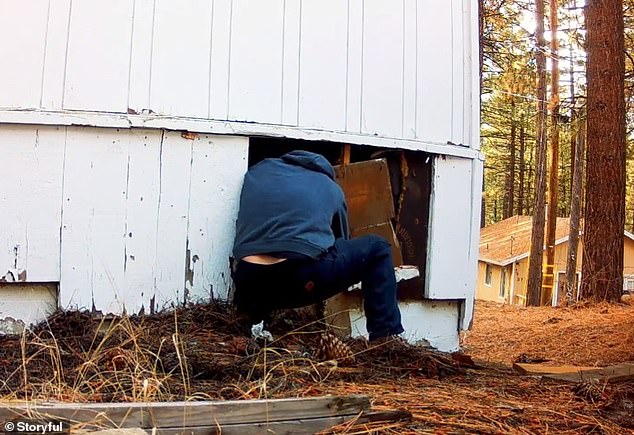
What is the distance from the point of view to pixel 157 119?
14.4 ft

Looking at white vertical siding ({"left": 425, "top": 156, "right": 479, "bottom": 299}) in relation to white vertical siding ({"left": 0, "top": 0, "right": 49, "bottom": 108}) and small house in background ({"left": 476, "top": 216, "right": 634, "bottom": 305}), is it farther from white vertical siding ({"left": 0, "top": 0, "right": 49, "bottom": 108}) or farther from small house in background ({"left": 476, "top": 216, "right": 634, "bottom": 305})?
small house in background ({"left": 476, "top": 216, "right": 634, "bottom": 305})

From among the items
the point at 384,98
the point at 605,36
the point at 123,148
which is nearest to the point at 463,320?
the point at 384,98

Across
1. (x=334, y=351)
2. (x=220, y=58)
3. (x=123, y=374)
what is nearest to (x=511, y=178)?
(x=220, y=58)

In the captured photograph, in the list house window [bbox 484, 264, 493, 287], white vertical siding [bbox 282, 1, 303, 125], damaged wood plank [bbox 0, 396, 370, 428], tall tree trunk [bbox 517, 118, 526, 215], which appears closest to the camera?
damaged wood plank [bbox 0, 396, 370, 428]

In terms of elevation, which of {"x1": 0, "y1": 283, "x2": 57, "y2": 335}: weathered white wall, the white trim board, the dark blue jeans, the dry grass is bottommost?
the dry grass

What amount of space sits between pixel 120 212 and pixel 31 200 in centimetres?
46

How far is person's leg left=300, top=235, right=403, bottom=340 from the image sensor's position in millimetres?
4039

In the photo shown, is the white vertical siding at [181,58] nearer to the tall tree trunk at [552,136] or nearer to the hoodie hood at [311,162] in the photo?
the hoodie hood at [311,162]

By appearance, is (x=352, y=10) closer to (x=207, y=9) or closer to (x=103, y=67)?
(x=207, y=9)

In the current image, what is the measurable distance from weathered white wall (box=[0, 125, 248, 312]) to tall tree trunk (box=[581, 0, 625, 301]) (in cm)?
687

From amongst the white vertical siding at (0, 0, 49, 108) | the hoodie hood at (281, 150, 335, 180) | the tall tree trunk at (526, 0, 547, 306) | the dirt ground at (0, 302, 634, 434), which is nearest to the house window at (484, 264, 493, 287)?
the tall tree trunk at (526, 0, 547, 306)

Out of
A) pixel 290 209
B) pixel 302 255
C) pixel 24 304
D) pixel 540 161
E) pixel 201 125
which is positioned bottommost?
pixel 24 304

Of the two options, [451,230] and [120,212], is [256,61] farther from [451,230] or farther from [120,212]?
[451,230]

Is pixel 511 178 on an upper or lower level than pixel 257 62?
upper
